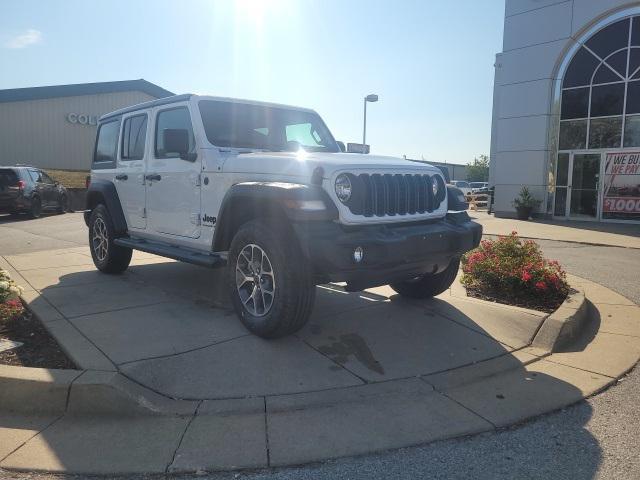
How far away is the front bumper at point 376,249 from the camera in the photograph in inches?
139

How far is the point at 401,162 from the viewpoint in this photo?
174 inches

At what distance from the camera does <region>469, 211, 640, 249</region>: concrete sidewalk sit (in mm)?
11352

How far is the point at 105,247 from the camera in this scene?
657cm

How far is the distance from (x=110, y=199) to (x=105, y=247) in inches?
25.8

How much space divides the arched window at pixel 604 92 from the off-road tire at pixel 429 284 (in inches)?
550

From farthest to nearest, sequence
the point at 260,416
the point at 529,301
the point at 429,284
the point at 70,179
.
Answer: the point at 70,179 → the point at 529,301 → the point at 429,284 → the point at 260,416

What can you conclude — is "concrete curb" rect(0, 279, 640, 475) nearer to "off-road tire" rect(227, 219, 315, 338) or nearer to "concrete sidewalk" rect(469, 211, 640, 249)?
"off-road tire" rect(227, 219, 315, 338)

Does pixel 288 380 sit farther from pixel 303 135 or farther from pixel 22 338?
pixel 303 135

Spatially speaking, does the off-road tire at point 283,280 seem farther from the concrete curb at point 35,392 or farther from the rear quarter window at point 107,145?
the rear quarter window at point 107,145

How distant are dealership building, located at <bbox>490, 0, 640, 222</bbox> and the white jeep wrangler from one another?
1379 centimetres

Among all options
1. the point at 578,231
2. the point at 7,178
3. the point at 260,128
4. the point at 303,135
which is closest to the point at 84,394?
the point at 260,128

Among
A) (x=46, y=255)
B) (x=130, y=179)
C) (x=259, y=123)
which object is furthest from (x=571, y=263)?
(x=46, y=255)

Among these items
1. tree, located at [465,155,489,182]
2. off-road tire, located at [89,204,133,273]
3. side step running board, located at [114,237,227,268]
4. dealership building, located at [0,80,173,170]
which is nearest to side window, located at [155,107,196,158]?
side step running board, located at [114,237,227,268]

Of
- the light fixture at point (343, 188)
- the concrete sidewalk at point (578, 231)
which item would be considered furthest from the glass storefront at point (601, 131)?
the light fixture at point (343, 188)
